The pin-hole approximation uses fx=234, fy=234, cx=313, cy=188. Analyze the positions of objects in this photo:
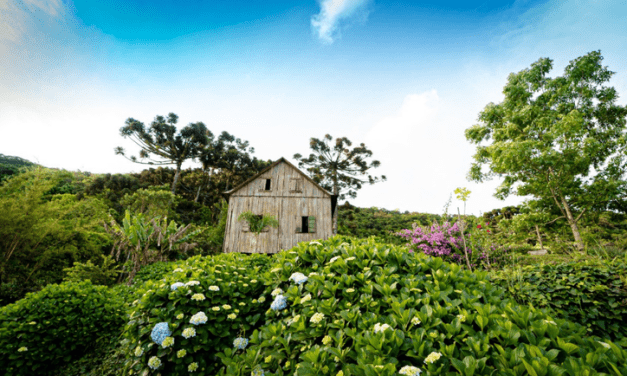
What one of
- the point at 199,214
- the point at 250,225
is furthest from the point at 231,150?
the point at 250,225

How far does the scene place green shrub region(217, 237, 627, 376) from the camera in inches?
49.5

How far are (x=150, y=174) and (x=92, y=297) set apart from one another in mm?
25202

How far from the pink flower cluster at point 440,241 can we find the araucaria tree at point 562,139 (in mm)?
7472

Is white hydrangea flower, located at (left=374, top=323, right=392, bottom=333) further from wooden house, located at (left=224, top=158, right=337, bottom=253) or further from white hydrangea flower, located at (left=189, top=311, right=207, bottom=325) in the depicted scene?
wooden house, located at (left=224, top=158, right=337, bottom=253)

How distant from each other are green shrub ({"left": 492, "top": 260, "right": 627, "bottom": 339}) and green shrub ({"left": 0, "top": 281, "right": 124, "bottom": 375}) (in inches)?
270

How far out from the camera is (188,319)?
2.24 meters

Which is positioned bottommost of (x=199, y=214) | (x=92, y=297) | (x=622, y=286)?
(x=92, y=297)

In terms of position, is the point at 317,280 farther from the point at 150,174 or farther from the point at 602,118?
the point at 150,174

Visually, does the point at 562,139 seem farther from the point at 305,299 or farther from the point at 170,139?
the point at 170,139

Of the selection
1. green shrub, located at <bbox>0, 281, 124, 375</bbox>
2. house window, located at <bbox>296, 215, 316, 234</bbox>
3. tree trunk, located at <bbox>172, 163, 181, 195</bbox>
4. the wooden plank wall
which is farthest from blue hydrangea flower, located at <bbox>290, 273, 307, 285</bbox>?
tree trunk, located at <bbox>172, 163, 181, 195</bbox>

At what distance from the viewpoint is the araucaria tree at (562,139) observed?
11.4m

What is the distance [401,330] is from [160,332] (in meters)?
2.04

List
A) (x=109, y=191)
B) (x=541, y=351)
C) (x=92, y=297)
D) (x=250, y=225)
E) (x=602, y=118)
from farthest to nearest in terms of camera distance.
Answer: (x=109, y=191) < (x=250, y=225) < (x=602, y=118) < (x=92, y=297) < (x=541, y=351)

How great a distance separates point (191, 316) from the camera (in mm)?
2262
